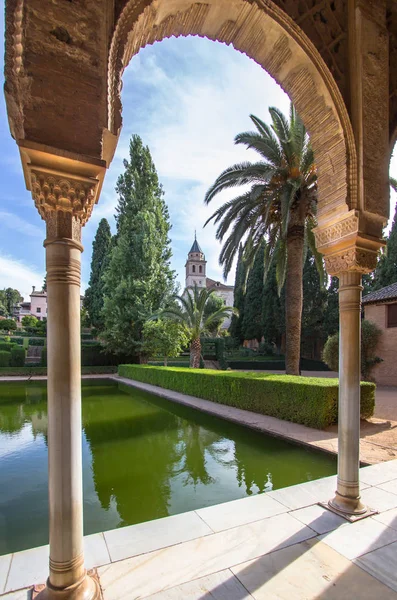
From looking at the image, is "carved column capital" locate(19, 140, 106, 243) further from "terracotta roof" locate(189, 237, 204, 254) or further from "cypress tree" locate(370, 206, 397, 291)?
"terracotta roof" locate(189, 237, 204, 254)

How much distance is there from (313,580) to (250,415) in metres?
6.56

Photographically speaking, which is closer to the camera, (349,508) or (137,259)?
(349,508)

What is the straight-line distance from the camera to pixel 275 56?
3238 millimetres

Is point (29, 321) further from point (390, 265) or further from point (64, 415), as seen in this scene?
point (64, 415)

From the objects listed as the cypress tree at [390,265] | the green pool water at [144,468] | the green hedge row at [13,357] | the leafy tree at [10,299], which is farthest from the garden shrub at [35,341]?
the leafy tree at [10,299]

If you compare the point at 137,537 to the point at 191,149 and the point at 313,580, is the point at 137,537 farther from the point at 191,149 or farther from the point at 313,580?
the point at 191,149

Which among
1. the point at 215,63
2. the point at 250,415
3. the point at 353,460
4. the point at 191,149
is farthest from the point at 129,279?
the point at 353,460

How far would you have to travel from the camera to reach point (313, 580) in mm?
2236

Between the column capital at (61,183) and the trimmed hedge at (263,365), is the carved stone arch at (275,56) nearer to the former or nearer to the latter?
the column capital at (61,183)

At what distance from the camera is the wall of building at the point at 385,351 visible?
51.8 feet

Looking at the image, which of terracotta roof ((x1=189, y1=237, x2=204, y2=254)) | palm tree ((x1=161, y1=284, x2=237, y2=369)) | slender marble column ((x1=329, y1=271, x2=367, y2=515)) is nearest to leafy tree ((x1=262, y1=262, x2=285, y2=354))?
palm tree ((x1=161, y1=284, x2=237, y2=369))

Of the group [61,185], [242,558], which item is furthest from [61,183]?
[242,558]

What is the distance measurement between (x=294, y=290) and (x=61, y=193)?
9015mm

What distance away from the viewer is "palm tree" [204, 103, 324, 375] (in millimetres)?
10073
